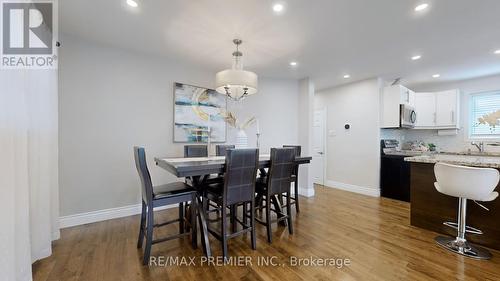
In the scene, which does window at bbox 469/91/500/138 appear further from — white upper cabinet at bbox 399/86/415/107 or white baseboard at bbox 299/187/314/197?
white baseboard at bbox 299/187/314/197

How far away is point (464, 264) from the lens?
1982 mm

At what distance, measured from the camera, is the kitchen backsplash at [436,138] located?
15.2ft

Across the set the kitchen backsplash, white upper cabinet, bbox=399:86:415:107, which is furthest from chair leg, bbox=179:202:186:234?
white upper cabinet, bbox=399:86:415:107

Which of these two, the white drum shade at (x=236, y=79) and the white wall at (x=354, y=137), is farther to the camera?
the white wall at (x=354, y=137)

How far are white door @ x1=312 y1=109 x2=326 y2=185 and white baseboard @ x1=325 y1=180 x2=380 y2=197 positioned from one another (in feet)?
0.92

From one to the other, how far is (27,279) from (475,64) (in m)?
6.41

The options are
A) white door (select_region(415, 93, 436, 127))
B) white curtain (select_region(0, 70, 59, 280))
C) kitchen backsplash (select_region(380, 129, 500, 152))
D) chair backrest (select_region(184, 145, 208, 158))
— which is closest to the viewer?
white curtain (select_region(0, 70, 59, 280))

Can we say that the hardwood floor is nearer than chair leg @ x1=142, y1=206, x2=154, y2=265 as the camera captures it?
Yes

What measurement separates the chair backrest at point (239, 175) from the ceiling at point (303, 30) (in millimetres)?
1461

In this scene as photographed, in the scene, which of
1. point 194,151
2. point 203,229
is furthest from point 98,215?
point 203,229

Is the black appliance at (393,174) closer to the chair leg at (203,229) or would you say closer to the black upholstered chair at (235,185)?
the black upholstered chair at (235,185)

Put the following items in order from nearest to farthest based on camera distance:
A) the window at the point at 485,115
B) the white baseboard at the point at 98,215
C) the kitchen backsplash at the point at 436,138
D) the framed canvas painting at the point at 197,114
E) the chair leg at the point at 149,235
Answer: the chair leg at the point at 149,235
the white baseboard at the point at 98,215
the framed canvas painting at the point at 197,114
the window at the point at 485,115
the kitchen backsplash at the point at 436,138

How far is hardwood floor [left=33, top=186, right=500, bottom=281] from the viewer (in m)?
1.81

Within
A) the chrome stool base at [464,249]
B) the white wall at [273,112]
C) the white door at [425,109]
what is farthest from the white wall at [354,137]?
the chrome stool base at [464,249]
